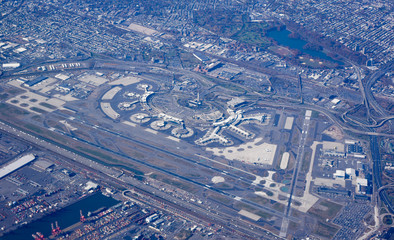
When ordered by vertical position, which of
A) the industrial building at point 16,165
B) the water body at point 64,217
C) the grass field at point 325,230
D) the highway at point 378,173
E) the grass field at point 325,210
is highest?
the highway at point 378,173

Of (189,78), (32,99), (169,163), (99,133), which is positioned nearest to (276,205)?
(169,163)

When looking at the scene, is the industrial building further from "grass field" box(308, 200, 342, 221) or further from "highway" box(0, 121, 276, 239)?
"grass field" box(308, 200, 342, 221)

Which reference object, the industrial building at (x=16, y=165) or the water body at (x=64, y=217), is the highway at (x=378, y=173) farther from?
the industrial building at (x=16, y=165)

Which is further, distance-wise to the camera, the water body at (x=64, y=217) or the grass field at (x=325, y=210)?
the grass field at (x=325, y=210)

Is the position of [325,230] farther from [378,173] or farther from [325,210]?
[378,173]

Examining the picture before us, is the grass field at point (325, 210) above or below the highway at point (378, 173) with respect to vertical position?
below

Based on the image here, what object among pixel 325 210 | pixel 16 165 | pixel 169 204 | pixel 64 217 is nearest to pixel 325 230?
pixel 325 210

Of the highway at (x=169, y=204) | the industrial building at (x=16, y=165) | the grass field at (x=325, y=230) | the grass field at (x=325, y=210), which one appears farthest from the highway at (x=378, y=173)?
the industrial building at (x=16, y=165)

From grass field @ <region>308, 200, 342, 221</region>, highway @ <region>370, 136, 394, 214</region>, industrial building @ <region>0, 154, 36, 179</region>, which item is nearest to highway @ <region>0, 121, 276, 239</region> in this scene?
industrial building @ <region>0, 154, 36, 179</region>

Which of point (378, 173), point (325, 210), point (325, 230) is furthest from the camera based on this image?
point (378, 173)
